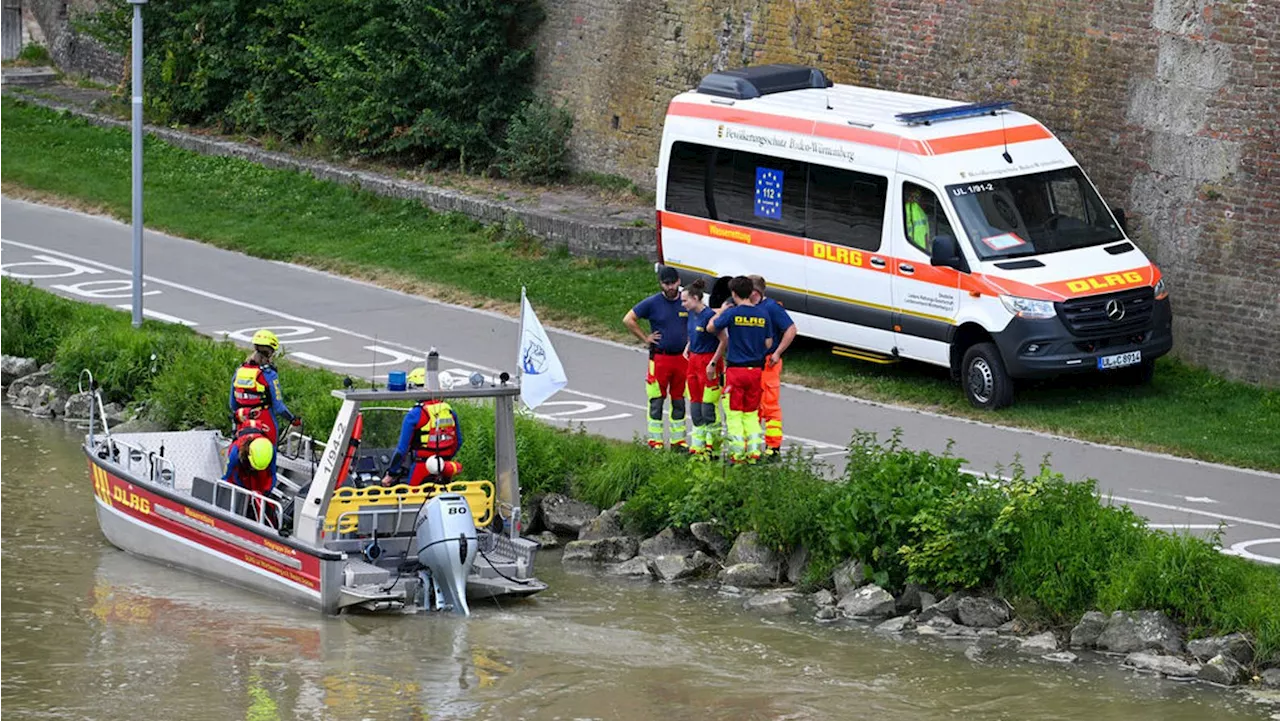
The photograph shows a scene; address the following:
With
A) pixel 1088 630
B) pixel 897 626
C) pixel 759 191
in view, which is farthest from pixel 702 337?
pixel 1088 630

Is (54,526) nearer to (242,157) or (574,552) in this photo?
(574,552)

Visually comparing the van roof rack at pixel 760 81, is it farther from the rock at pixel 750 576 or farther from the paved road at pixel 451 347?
the rock at pixel 750 576

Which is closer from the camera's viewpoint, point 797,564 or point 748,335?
point 797,564

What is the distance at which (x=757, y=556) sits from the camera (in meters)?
17.8

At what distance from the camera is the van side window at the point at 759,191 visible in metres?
23.0

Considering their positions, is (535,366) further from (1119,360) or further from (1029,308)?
(1119,360)

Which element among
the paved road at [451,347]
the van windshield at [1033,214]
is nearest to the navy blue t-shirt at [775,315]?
the paved road at [451,347]

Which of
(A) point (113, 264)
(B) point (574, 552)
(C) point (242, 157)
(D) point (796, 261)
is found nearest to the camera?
(B) point (574, 552)

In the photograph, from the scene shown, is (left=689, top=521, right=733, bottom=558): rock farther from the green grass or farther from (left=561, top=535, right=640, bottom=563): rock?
the green grass

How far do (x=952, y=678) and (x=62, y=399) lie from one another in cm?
1172

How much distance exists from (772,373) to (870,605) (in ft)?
9.59

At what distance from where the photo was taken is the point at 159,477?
61.6 feet

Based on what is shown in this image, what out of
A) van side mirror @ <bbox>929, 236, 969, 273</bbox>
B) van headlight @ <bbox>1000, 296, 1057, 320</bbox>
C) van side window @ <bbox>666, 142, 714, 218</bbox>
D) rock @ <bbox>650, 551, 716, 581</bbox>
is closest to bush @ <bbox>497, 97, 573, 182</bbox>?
van side window @ <bbox>666, 142, 714, 218</bbox>

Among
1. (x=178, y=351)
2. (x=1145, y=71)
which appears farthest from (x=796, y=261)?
(x=178, y=351)
